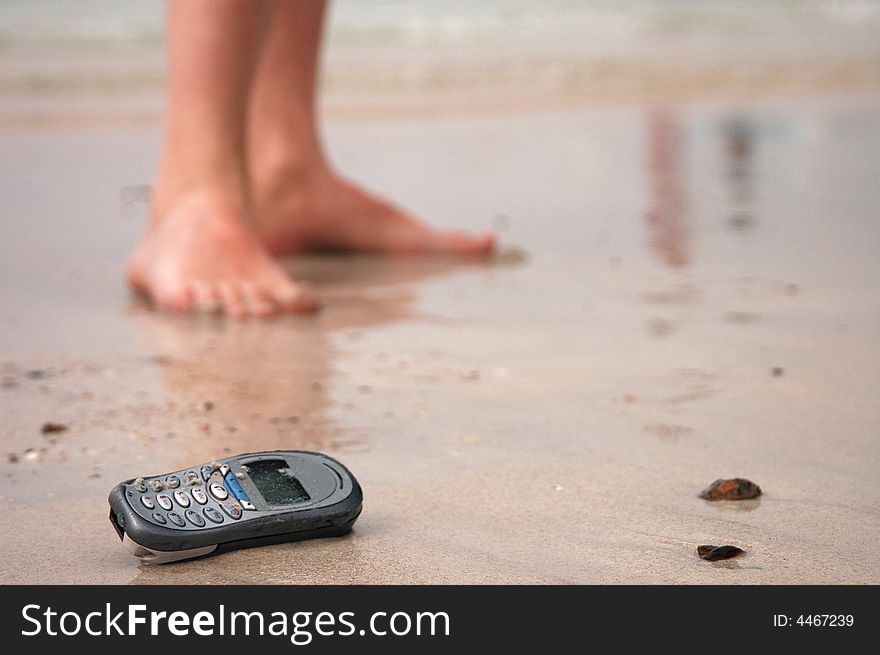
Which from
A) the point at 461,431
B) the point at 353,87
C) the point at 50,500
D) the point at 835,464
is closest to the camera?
the point at 50,500

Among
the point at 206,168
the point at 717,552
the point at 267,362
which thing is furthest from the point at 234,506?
the point at 206,168

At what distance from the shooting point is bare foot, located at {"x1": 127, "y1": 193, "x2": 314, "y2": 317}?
2.37 m

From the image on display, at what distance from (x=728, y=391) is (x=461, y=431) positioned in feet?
1.41

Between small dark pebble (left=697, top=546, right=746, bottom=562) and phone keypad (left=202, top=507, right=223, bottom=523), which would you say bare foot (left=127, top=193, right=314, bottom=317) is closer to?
phone keypad (left=202, top=507, right=223, bottom=523)

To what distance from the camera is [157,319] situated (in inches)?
92.5

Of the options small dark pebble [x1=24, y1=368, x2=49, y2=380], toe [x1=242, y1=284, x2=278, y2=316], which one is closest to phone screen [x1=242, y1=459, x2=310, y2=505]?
small dark pebble [x1=24, y1=368, x2=49, y2=380]

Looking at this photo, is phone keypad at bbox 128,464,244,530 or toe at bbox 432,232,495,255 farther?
toe at bbox 432,232,495,255

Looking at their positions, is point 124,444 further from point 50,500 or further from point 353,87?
point 353,87

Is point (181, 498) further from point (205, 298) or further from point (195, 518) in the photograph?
point (205, 298)

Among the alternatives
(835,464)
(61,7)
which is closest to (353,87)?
(835,464)

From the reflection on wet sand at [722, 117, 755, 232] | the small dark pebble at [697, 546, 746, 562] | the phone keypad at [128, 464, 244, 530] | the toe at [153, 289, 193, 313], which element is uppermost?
the reflection on wet sand at [722, 117, 755, 232]

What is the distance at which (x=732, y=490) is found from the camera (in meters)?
1.37

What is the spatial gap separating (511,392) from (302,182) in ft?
4.45

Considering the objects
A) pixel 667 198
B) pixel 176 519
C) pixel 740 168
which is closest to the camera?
pixel 176 519
